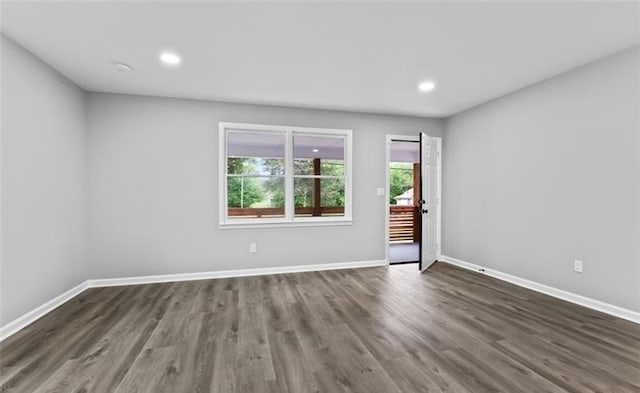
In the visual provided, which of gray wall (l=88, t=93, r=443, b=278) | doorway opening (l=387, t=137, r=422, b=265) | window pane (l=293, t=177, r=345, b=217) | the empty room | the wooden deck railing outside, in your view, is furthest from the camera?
the wooden deck railing outside

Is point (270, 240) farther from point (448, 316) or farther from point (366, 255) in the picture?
point (448, 316)

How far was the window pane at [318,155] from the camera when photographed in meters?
4.74

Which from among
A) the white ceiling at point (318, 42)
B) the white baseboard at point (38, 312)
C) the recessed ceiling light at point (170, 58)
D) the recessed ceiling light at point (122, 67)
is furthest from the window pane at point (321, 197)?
the white baseboard at point (38, 312)

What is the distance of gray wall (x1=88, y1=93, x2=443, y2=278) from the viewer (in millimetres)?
3867

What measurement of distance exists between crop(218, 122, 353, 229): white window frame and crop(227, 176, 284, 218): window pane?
0.31ft

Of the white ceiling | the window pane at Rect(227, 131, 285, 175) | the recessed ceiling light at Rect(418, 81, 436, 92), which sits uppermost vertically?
the recessed ceiling light at Rect(418, 81, 436, 92)

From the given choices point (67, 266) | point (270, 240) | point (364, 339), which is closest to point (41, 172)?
point (67, 266)

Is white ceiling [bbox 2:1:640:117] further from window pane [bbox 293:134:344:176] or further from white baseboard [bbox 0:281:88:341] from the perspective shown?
white baseboard [bbox 0:281:88:341]

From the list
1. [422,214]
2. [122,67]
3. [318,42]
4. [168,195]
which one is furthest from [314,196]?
[122,67]

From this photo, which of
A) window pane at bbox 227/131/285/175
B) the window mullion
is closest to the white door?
the window mullion

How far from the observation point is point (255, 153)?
14.9 feet

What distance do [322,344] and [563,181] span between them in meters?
3.22

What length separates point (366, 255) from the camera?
4871mm

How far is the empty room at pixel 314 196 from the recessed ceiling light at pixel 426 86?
8cm
